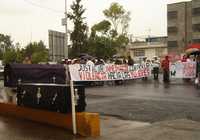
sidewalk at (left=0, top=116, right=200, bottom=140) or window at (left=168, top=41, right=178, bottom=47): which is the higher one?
window at (left=168, top=41, right=178, bottom=47)

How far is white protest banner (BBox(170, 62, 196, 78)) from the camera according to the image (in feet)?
87.1

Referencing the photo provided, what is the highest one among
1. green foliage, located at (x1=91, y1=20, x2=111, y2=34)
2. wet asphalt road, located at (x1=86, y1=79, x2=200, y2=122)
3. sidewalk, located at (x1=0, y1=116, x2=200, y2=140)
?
green foliage, located at (x1=91, y1=20, x2=111, y2=34)

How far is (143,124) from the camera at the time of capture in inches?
401

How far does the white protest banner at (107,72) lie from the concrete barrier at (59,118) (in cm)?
910

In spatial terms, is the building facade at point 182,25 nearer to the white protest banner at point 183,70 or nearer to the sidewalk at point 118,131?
the white protest banner at point 183,70

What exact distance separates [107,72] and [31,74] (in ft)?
38.5

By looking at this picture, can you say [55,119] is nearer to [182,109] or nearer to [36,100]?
[36,100]

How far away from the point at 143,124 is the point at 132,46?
101 m

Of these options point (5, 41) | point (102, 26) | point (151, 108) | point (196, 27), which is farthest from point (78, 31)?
point (5, 41)

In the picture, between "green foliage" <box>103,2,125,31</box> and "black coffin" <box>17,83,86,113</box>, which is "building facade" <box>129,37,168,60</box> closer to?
"green foliage" <box>103,2,125,31</box>

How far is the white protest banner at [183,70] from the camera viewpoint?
1045 inches

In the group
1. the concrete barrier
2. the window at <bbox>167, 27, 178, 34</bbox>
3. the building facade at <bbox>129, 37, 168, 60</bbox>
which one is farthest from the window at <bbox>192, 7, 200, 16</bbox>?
the concrete barrier

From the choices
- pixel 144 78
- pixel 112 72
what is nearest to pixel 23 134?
pixel 112 72

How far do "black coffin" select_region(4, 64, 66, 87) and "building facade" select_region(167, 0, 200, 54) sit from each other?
79.0 m
